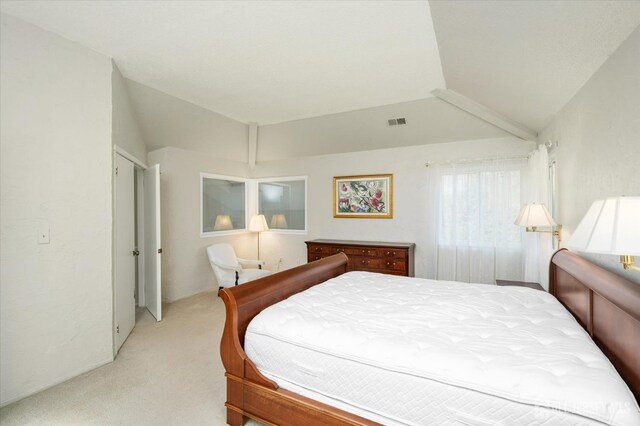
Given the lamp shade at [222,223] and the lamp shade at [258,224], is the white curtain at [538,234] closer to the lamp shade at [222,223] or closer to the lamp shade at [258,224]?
the lamp shade at [258,224]

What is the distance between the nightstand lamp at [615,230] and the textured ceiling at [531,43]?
3.16ft

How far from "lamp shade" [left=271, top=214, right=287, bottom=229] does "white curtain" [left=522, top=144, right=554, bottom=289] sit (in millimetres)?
3853

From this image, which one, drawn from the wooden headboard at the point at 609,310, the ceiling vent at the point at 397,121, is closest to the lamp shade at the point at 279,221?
the ceiling vent at the point at 397,121

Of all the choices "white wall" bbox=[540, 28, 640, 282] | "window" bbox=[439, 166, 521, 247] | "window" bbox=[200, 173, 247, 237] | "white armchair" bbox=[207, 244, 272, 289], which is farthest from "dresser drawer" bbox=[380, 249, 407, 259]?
"window" bbox=[200, 173, 247, 237]

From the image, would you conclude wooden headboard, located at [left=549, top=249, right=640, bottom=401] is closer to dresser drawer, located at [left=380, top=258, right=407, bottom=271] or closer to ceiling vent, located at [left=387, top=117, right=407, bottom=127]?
dresser drawer, located at [left=380, top=258, right=407, bottom=271]

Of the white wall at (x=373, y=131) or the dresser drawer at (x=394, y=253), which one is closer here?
the white wall at (x=373, y=131)

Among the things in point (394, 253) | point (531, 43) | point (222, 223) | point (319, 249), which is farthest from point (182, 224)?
point (531, 43)

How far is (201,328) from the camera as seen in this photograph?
11.2ft

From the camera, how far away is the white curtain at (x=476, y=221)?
3959 mm

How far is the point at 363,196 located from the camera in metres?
5.00

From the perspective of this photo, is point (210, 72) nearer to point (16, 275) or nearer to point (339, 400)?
point (16, 275)

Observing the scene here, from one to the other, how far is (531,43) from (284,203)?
14.6 feet

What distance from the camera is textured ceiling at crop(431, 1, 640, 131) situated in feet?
4.91

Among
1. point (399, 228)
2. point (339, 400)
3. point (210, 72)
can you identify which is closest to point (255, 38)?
point (210, 72)
